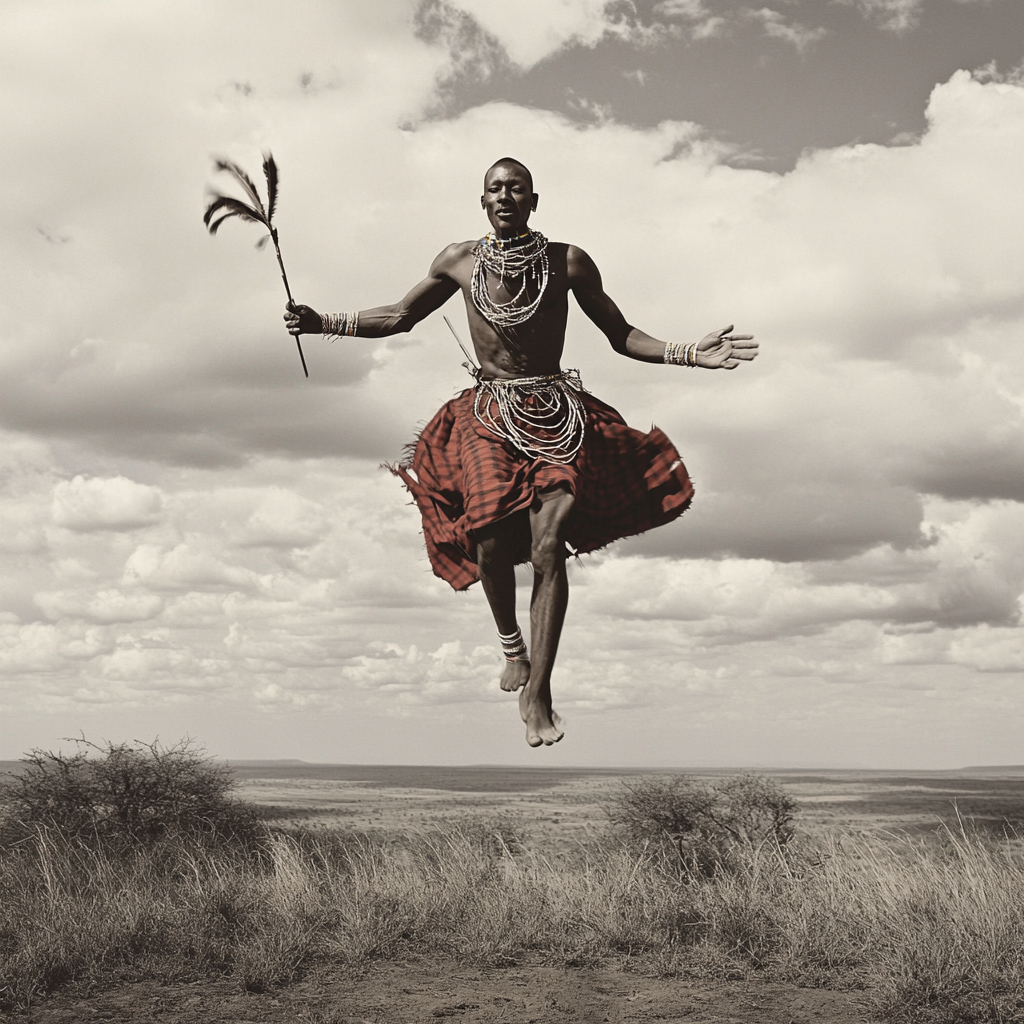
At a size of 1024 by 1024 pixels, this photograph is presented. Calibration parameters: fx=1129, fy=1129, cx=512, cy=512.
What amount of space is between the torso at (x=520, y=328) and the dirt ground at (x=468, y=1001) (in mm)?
7493

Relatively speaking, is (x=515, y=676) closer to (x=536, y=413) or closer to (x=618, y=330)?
(x=536, y=413)

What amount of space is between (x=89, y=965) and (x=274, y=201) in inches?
422

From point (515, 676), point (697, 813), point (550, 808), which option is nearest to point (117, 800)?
point (697, 813)

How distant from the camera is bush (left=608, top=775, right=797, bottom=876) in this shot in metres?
30.8

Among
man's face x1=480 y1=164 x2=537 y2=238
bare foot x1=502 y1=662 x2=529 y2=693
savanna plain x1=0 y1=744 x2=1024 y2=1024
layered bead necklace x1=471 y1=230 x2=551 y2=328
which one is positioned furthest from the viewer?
savanna plain x1=0 y1=744 x2=1024 y2=1024

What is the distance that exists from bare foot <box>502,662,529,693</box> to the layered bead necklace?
5.94ft

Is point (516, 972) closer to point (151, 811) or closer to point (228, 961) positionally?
point (228, 961)

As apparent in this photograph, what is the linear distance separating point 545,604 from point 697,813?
1117 inches

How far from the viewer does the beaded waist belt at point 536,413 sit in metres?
5.78

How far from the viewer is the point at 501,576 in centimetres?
572

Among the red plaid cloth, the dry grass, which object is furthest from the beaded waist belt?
the dry grass

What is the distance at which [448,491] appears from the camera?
20.2 ft

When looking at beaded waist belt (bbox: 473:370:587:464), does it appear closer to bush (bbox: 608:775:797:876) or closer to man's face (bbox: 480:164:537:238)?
man's face (bbox: 480:164:537:238)

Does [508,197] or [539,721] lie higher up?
[508,197]
